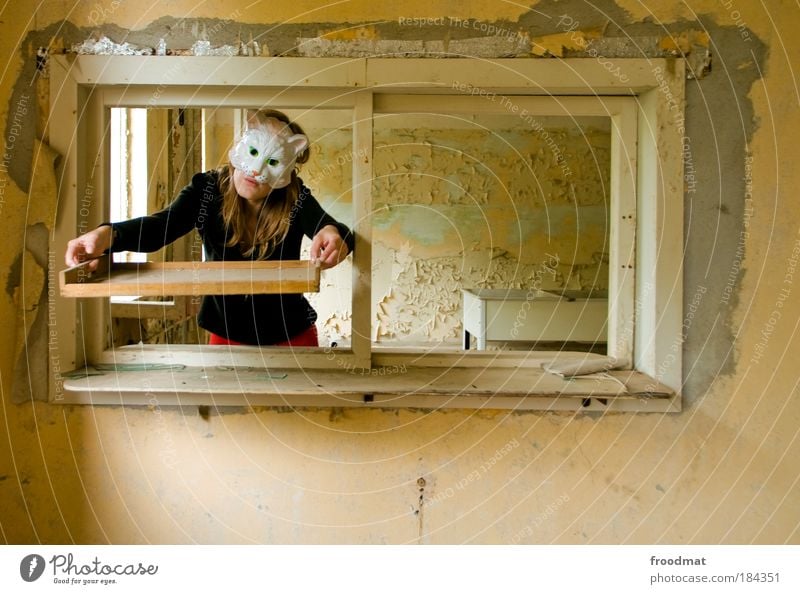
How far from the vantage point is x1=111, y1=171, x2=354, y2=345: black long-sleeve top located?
1333 mm

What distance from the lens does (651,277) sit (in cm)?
133

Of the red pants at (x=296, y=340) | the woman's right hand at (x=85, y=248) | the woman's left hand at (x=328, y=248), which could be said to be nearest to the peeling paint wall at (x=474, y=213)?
the red pants at (x=296, y=340)

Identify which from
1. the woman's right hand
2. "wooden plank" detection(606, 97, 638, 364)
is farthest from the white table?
the woman's right hand

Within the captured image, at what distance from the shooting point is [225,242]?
1425 mm

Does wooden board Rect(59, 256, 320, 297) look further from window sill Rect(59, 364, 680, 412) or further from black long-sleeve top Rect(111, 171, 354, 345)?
window sill Rect(59, 364, 680, 412)

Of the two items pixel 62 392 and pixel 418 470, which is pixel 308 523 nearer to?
pixel 418 470

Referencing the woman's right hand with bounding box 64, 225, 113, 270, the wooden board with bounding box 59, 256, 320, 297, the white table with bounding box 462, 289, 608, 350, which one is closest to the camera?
the wooden board with bounding box 59, 256, 320, 297

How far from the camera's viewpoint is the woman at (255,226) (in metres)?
1.32

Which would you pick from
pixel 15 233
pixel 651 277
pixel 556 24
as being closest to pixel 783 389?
pixel 651 277

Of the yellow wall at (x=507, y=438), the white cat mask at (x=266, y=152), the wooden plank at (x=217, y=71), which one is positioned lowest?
the yellow wall at (x=507, y=438)

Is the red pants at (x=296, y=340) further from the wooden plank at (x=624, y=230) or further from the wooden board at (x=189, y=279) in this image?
the wooden plank at (x=624, y=230)
